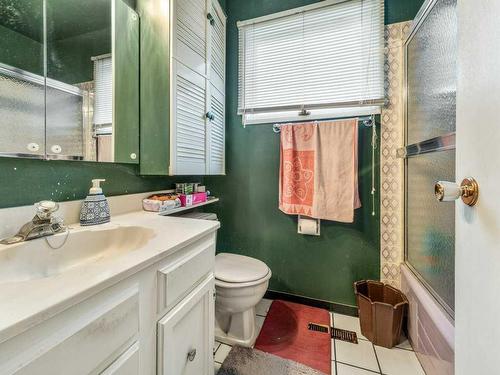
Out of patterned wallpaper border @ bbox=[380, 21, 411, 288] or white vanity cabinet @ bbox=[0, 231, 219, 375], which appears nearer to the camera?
white vanity cabinet @ bbox=[0, 231, 219, 375]

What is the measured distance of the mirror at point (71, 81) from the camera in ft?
2.67

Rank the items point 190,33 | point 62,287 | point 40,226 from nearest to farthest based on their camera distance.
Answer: point 62,287 < point 40,226 < point 190,33

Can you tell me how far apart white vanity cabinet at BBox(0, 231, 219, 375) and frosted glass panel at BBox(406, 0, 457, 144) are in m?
1.18

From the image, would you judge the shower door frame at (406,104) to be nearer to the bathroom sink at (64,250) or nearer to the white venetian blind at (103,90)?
the bathroom sink at (64,250)

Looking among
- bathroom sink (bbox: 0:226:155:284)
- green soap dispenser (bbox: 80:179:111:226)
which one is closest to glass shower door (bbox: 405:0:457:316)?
bathroom sink (bbox: 0:226:155:284)

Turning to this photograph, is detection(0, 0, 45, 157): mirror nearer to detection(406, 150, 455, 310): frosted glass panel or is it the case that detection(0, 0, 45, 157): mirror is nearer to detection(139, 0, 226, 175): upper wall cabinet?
detection(139, 0, 226, 175): upper wall cabinet

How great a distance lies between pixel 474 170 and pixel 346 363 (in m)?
1.25

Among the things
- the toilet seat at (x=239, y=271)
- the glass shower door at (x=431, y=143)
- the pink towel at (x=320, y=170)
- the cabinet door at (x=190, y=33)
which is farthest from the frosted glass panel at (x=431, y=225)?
the cabinet door at (x=190, y=33)

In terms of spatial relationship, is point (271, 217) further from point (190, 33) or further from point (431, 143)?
point (190, 33)

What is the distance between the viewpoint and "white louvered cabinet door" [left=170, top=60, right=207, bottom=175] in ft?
4.23

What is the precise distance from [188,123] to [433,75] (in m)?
1.32

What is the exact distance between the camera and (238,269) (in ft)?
4.58

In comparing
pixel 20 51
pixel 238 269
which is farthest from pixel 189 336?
pixel 20 51

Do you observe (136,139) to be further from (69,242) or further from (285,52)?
(285,52)
